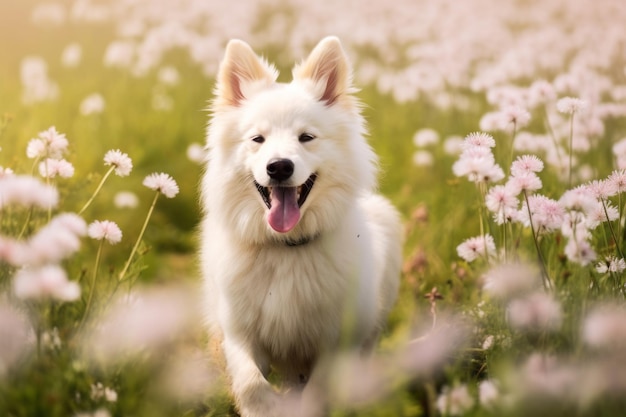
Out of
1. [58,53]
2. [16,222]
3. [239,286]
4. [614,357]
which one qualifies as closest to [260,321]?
[239,286]

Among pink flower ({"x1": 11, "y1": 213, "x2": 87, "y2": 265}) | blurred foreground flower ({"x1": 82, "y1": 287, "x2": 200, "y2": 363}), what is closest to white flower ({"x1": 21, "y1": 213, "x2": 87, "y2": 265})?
pink flower ({"x1": 11, "y1": 213, "x2": 87, "y2": 265})

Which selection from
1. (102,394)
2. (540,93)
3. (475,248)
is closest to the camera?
(102,394)

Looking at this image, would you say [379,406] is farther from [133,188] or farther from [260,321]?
[133,188]

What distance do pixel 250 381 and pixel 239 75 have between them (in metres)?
1.66

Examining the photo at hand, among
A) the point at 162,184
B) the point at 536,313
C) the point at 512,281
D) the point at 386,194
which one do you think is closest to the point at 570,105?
the point at 512,281

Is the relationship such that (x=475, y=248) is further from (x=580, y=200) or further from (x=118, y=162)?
(x=118, y=162)

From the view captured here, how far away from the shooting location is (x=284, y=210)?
336 cm

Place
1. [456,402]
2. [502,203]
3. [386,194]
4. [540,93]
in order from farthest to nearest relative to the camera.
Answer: [386,194], [540,93], [502,203], [456,402]

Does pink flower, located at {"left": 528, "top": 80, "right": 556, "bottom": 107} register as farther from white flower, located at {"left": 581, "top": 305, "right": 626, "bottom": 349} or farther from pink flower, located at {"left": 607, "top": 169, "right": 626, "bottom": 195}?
white flower, located at {"left": 581, "top": 305, "right": 626, "bottom": 349}

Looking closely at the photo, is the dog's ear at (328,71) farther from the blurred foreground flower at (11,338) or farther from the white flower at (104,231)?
the blurred foreground flower at (11,338)

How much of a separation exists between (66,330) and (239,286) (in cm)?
95

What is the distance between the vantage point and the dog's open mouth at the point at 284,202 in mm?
3325

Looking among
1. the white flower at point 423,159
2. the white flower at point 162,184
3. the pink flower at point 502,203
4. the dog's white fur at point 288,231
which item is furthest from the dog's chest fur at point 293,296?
the white flower at point 423,159

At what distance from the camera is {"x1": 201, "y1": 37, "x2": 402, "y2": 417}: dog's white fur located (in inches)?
133
